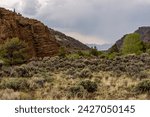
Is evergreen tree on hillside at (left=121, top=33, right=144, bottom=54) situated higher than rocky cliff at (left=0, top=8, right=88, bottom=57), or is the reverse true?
rocky cliff at (left=0, top=8, right=88, bottom=57)

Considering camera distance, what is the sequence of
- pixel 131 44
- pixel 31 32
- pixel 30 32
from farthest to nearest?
pixel 31 32 → pixel 30 32 → pixel 131 44

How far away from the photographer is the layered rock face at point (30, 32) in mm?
89250

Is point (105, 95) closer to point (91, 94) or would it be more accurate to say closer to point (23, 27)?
point (91, 94)

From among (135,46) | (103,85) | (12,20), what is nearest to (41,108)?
A: (103,85)

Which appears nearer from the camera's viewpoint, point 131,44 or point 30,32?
point 131,44

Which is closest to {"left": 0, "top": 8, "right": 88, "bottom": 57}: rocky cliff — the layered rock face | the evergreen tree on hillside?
the layered rock face

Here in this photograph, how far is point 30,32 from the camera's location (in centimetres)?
9550

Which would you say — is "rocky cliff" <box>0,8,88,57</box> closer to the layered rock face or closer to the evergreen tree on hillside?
the layered rock face

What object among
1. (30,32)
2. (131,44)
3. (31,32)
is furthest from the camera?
(31,32)

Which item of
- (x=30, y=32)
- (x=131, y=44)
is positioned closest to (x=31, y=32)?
(x=30, y=32)

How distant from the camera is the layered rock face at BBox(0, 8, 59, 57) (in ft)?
293

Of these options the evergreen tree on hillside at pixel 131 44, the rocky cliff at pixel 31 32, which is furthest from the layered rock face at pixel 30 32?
the evergreen tree on hillside at pixel 131 44

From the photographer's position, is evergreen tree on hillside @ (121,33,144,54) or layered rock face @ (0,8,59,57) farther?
layered rock face @ (0,8,59,57)

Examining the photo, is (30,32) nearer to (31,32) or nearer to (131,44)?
(31,32)
